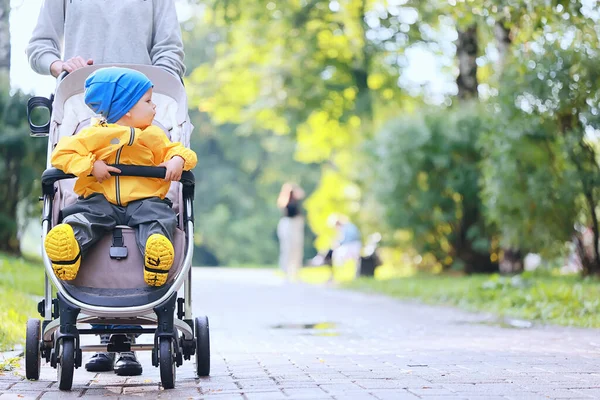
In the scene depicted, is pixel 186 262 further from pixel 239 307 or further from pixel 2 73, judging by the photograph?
pixel 2 73

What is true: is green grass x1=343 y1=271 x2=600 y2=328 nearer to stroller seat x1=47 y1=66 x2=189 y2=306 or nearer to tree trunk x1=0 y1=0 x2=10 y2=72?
stroller seat x1=47 y1=66 x2=189 y2=306

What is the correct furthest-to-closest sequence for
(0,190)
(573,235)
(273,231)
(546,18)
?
(273,231)
(0,190)
(573,235)
(546,18)

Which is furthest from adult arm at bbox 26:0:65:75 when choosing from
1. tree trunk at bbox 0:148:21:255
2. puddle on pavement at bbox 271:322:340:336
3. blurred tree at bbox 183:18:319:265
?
blurred tree at bbox 183:18:319:265

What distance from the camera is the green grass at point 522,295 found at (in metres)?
10.1

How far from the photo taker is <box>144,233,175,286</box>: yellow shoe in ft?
15.8

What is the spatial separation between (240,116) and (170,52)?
64.2 feet

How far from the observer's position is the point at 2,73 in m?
16.0

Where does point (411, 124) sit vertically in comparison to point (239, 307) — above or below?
above

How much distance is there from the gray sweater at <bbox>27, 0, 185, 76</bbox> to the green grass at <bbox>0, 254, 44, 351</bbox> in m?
2.07

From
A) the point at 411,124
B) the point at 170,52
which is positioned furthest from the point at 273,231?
the point at 170,52

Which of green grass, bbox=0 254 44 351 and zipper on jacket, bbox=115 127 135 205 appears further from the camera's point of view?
green grass, bbox=0 254 44 351

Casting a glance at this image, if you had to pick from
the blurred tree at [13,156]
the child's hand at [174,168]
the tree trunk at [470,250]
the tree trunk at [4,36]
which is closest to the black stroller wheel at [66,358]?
the child's hand at [174,168]

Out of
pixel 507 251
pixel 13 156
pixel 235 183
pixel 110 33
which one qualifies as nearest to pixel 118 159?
pixel 110 33

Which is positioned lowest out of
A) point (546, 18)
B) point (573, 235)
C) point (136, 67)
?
point (573, 235)
